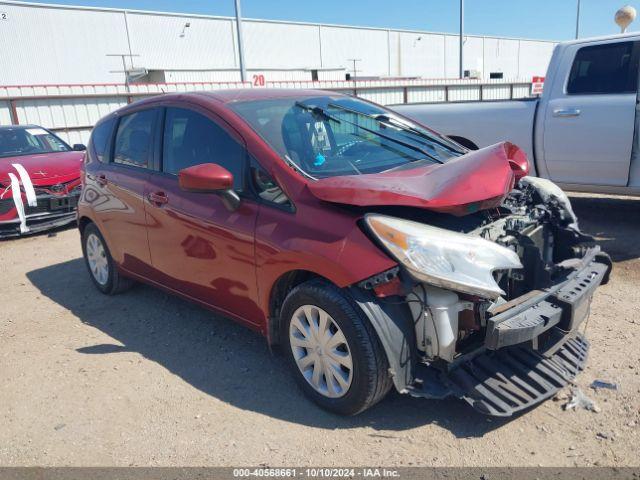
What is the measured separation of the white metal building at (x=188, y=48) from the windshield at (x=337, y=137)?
102 feet

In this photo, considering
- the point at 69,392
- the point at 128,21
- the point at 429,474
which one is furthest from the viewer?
the point at 128,21

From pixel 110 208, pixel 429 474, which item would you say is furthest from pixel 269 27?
pixel 429 474

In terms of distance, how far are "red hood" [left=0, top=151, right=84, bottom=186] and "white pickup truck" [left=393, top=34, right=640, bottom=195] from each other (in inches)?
228

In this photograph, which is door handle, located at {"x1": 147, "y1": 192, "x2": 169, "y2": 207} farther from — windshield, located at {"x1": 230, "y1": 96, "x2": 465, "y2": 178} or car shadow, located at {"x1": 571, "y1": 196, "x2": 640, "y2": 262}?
car shadow, located at {"x1": 571, "y1": 196, "x2": 640, "y2": 262}

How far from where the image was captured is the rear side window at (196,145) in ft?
11.1

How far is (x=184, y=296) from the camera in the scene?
3979 millimetres

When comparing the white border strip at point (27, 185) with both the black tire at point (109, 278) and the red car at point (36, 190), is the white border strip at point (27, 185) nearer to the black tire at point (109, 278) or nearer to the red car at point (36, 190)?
the red car at point (36, 190)

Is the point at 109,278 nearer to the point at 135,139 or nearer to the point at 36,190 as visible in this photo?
the point at 135,139

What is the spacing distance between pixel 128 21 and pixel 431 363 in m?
38.9

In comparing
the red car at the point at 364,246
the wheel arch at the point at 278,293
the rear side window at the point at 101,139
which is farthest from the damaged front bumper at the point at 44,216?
the wheel arch at the point at 278,293

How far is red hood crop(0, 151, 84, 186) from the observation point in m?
7.56

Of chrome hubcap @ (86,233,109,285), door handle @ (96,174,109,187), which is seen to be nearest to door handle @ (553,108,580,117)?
door handle @ (96,174,109,187)

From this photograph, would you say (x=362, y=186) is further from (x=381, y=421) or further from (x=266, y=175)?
(x=381, y=421)

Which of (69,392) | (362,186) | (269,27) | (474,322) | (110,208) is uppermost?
(269,27)
